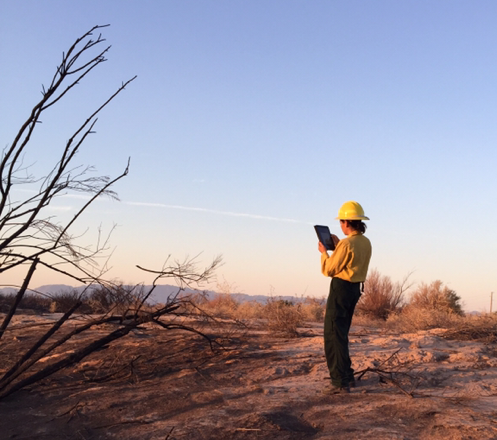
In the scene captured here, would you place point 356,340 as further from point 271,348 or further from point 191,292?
point 191,292

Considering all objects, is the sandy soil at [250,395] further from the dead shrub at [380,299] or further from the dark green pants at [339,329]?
the dead shrub at [380,299]

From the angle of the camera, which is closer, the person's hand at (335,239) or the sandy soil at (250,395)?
the sandy soil at (250,395)

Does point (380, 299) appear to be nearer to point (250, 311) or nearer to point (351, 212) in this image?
point (250, 311)

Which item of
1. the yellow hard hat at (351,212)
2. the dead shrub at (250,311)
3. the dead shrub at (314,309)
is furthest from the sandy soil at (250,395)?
the dead shrub at (314,309)

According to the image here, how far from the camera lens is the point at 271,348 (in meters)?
8.46

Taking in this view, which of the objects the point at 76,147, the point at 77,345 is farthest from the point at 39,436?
the point at 77,345

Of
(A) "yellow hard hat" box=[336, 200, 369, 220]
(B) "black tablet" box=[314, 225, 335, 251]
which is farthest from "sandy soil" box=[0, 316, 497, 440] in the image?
(A) "yellow hard hat" box=[336, 200, 369, 220]

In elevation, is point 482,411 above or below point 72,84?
→ below

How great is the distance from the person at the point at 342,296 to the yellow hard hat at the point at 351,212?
11 millimetres

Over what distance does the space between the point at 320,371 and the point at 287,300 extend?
10.7m

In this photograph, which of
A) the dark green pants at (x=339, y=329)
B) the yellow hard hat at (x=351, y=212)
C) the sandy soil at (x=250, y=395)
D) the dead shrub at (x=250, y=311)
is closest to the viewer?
the sandy soil at (x=250, y=395)

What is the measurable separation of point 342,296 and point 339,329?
348 mm

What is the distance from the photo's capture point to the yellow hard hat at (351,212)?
19.6ft

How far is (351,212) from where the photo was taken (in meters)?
5.99
